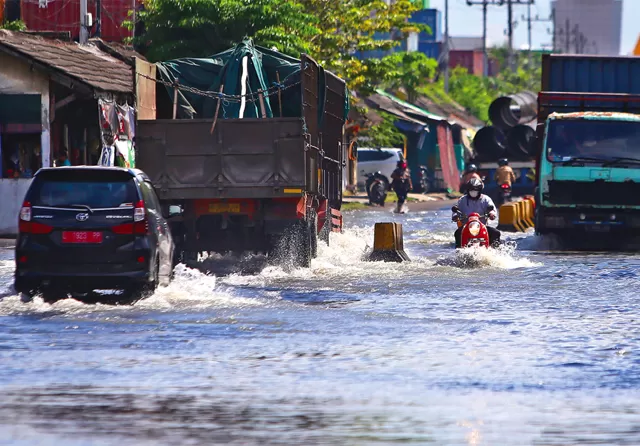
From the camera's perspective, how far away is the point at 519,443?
7543mm

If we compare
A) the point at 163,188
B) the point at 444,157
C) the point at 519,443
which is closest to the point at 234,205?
the point at 163,188

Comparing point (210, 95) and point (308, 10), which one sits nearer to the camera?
point (210, 95)

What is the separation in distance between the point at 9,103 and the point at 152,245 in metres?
15.9

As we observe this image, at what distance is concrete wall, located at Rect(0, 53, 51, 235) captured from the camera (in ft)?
95.6

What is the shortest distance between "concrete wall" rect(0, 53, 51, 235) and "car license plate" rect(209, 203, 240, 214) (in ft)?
34.4

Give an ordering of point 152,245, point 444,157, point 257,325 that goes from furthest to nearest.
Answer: point 444,157 → point 152,245 → point 257,325

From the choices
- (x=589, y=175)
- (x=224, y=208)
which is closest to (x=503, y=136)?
(x=589, y=175)

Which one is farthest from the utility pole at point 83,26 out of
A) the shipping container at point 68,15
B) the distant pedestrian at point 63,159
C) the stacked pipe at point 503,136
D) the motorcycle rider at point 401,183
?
the stacked pipe at point 503,136

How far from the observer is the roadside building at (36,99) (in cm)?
2888

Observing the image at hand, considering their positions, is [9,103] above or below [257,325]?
above

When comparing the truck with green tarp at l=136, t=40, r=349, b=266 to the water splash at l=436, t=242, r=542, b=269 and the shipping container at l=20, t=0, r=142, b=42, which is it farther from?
the shipping container at l=20, t=0, r=142, b=42

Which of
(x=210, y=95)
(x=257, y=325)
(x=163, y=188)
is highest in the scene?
(x=210, y=95)

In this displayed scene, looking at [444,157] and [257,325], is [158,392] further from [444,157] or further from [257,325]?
[444,157]

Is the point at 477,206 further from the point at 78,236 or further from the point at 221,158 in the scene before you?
the point at 78,236
